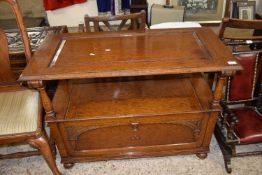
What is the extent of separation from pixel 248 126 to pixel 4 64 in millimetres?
1667

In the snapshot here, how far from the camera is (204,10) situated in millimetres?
3189

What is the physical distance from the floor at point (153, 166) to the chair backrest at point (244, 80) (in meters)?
0.47

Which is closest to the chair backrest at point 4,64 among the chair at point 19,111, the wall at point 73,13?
the chair at point 19,111

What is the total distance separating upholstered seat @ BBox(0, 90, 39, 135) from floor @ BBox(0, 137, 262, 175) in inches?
21.0

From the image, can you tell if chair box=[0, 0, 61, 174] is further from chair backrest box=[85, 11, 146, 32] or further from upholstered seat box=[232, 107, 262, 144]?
upholstered seat box=[232, 107, 262, 144]

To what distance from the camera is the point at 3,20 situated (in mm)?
3383

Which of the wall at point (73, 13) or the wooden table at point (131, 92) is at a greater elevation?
the wall at point (73, 13)

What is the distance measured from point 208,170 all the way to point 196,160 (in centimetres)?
11

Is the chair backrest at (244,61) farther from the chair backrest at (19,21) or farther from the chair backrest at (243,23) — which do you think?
the chair backrest at (19,21)

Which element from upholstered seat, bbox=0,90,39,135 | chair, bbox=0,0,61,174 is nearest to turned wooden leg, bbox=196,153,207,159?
chair, bbox=0,0,61,174

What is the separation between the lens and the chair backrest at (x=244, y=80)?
61.0 inches

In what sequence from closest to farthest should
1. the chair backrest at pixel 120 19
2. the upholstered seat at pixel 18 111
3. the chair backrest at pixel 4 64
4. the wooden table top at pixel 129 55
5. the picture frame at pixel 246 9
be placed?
the wooden table top at pixel 129 55 < the upholstered seat at pixel 18 111 < the chair backrest at pixel 4 64 < the chair backrest at pixel 120 19 < the picture frame at pixel 246 9

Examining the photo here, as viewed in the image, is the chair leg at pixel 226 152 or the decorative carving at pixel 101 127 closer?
the decorative carving at pixel 101 127

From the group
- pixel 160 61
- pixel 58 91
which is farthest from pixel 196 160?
pixel 58 91
